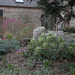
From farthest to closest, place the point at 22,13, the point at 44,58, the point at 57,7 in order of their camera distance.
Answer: the point at 22,13 → the point at 44,58 → the point at 57,7

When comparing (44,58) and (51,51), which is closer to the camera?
(51,51)

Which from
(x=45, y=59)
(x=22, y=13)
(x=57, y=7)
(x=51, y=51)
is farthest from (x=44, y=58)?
(x=22, y=13)

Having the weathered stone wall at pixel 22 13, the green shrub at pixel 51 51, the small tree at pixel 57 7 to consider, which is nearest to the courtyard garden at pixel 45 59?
the green shrub at pixel 51 51

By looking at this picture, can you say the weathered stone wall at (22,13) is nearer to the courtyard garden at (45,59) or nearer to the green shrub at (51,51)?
the courtyard garden at (45,59)

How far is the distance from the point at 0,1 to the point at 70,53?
11.6m

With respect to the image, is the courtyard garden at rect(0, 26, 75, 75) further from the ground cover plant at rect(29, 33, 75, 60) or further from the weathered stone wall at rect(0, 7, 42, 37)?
the weathered stone wall at rect(0, 7, 42, 37)

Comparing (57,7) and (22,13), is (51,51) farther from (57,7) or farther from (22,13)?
(22,13)

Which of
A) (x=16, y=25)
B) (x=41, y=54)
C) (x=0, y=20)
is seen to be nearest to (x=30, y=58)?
(x=41, y=54)

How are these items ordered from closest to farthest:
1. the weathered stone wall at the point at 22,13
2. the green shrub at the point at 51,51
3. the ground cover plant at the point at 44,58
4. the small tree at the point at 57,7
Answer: the small tree at the point at 57,7, the ground cover plant at the point at 44,58, the green shrub at the point at 51,51, the weathered stone wall at the point at 22,13

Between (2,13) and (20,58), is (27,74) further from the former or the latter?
(2,13)

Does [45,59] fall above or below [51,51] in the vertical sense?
below

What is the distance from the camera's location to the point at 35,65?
488cm

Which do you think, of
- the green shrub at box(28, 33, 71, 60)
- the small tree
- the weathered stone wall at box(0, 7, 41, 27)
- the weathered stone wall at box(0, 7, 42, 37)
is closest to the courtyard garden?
the green shrub at box(28, 33, 71, 60)

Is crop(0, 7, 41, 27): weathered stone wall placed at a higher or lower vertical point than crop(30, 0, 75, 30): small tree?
higher
